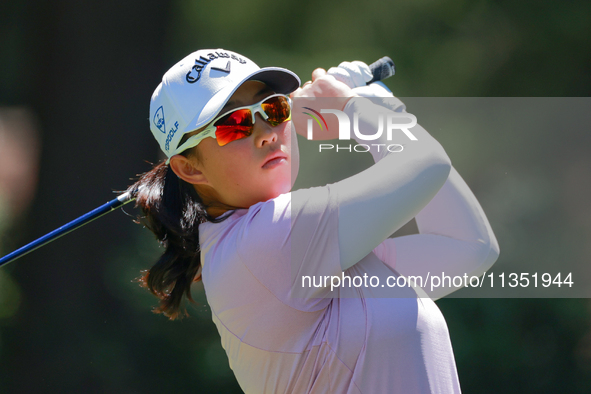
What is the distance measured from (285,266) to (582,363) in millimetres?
2921

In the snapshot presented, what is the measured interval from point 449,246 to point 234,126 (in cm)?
69

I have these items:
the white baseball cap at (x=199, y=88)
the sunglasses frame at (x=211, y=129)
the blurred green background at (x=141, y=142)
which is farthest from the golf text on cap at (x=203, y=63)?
the blurred green background at (x=141, y=142)

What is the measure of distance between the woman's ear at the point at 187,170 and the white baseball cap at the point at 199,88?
23 millimetres

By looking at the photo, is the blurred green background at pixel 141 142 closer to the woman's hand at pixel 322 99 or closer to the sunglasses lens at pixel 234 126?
the woman's hand at pixel 322 99

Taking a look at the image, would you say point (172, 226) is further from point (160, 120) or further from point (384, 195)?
point (384, 195)

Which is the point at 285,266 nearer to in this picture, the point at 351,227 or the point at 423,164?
the point at 351,227

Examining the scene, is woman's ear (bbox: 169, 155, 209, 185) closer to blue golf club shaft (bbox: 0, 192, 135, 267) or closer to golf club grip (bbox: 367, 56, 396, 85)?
blue golf club shaft (bbox: 0, 192, 135, 267)

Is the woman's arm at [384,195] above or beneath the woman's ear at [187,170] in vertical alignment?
beneath

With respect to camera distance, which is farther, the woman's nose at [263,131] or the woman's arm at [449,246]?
the woman's arm at [449,246]

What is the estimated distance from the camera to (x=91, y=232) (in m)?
3.17

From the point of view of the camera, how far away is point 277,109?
1.22m

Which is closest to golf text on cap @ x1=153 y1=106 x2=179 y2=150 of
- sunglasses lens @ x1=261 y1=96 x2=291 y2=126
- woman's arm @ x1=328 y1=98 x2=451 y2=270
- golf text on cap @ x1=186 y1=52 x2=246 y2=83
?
golf text on cap @ x1=186 y1=52 x2=246 y2=83

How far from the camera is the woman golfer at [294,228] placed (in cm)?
104

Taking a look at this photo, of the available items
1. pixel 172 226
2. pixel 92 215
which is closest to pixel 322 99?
pixel 172 226
